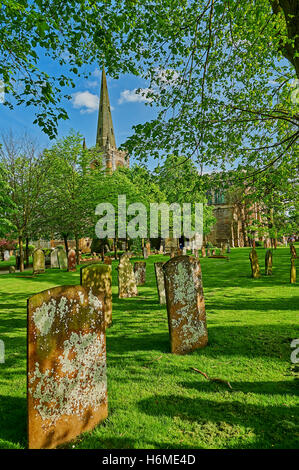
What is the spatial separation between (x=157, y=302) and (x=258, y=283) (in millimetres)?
4895

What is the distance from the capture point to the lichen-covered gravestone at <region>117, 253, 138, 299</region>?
8.61m

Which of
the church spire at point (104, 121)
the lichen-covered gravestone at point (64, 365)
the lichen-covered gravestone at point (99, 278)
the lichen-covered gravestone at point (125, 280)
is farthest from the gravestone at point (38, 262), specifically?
the church spire at point (104, 121)

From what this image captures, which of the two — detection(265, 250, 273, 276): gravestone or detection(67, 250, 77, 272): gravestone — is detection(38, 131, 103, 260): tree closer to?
detection(67, 250, 77, 272): gravestone

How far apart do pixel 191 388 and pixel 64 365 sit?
174cm

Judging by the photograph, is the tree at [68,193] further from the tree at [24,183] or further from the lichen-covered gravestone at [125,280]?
the lichen-covered gravestone at [125,280]

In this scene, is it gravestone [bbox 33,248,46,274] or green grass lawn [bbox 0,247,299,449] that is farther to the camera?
gravestone [bbox 33,248,46,274]

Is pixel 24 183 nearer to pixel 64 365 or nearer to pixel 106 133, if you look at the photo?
pixel 64 365

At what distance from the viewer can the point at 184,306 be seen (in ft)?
14.3

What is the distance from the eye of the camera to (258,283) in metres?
10.3

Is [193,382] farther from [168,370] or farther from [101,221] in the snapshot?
[101,221]

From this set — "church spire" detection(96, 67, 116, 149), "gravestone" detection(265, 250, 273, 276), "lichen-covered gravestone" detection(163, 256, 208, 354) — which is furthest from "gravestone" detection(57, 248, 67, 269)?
"church spire" detection(96, 67, 116, 149)

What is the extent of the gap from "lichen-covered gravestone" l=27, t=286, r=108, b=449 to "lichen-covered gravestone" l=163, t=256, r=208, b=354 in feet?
5.99

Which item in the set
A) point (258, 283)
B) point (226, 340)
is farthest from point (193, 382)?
point (258, 283)

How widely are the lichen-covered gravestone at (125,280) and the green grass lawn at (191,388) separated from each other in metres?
2.43
